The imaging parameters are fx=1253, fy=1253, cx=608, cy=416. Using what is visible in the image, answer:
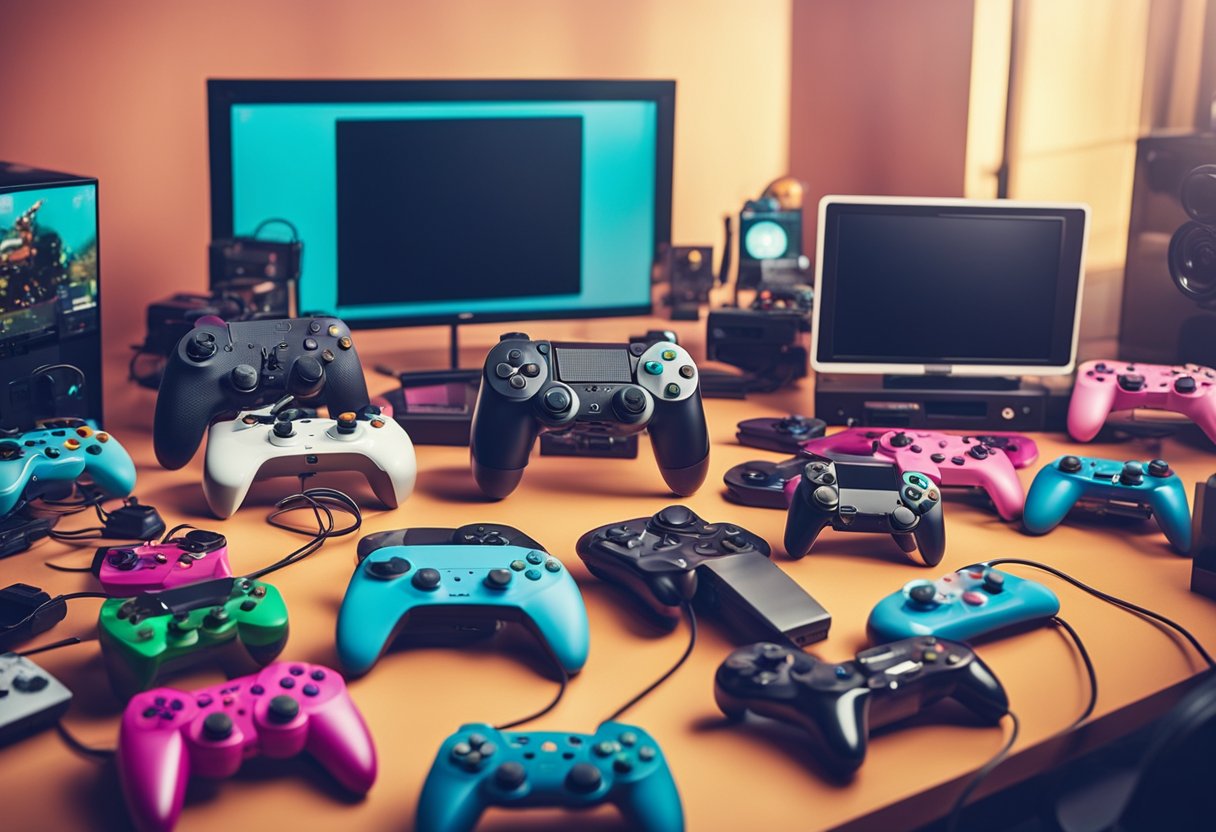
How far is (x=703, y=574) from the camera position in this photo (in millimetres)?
1178

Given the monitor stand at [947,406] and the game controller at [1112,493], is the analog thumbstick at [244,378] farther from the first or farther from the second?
the game controller at [1112,493]

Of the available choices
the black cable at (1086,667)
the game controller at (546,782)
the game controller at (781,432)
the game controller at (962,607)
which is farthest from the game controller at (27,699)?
the game controller at (781,432)

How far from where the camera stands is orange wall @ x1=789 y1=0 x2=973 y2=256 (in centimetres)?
210

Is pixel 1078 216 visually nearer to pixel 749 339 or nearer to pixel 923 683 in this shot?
pixel 749 339

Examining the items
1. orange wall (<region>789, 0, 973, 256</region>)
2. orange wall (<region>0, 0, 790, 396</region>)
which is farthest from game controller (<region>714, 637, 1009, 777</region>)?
orange wall (<region>0, 0, 790, 396</region>)

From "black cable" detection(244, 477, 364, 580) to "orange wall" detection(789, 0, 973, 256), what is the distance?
3.95 feet

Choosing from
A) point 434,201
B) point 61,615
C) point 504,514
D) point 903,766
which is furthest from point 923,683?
point 434,201

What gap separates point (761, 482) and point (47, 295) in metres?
0.89

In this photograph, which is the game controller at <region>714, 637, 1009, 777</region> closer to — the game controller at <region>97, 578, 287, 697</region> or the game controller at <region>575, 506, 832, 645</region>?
the game controller at <region>575, 506, 832, 645</region>

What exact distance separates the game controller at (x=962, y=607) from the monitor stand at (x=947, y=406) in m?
0.53

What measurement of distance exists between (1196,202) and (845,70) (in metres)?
0.82

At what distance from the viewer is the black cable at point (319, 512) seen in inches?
52.9

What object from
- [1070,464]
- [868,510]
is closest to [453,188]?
[868,510]

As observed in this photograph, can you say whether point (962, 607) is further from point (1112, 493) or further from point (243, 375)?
point (243, 375)
